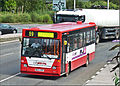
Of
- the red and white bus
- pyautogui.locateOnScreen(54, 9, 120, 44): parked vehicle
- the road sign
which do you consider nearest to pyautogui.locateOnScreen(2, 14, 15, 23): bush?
the road sign

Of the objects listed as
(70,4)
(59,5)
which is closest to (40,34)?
(59,5)

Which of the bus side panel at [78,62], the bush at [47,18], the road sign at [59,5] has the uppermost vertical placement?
the road sign at [59,5]

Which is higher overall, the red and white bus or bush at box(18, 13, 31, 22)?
the red and white bus

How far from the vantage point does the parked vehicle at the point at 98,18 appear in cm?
3300

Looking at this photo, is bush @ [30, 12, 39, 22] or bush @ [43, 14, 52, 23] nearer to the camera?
bush @ [30, 12, 39, 22]

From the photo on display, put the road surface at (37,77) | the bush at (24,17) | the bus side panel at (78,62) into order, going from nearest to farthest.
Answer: the road surface at (37,77)
the bus side panel at (78,62)
the bush at (24,17)

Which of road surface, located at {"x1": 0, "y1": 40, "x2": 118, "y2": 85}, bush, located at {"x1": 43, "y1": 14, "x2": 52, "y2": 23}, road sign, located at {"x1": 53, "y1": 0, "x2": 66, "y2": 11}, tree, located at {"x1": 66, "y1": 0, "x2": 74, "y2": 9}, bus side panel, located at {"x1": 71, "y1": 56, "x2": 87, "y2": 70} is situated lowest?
bush, located at {"x1": 43, "y1": 14, "x2": 52, "y2": 23}

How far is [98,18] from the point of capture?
33906 millimetres

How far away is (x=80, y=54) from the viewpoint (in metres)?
17.7

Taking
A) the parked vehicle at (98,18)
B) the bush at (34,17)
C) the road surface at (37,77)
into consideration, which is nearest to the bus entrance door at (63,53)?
the road surface at (37,77)

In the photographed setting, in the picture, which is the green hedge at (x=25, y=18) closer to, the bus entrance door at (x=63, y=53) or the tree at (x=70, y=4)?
the tree at (x=70, y=4)

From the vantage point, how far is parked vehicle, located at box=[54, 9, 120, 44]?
33.0 m

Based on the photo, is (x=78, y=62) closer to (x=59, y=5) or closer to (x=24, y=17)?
(x=59, y=5)

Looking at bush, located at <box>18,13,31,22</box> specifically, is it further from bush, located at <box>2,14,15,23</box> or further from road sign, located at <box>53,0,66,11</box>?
road sign, located at <box>53,0,66,11</box>
